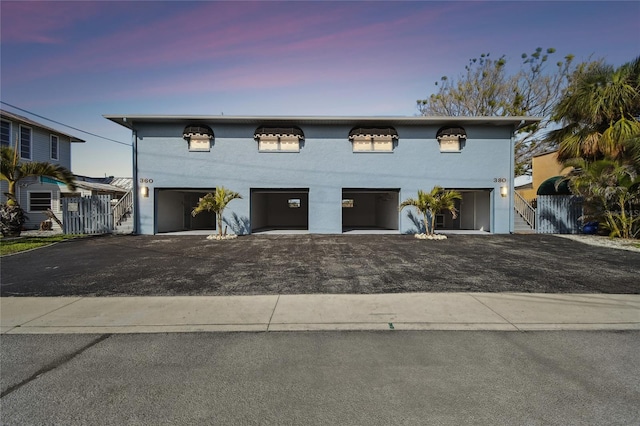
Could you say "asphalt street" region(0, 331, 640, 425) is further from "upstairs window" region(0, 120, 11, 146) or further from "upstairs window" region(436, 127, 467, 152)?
"upstairs window" region(0, 120, 11, 146)

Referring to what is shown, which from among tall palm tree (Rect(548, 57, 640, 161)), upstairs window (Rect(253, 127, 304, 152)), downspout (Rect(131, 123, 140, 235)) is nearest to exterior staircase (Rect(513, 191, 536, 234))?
tall palm tree (Rect(548, 57, 640, 161))

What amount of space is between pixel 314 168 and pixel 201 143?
5.67 metres

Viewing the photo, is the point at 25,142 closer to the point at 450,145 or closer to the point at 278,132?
the point at 278,132

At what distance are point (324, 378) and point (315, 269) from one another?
4.68 m

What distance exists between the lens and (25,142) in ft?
61.8

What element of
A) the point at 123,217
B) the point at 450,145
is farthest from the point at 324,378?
the point at 123,217

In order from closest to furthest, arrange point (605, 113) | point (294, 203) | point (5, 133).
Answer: point (605, 113) → point (5, 133) → point (294, 203)

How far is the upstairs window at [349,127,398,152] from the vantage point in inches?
593

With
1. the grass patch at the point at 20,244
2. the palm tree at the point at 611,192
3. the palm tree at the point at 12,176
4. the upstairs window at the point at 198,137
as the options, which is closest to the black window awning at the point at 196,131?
the upstairs window at the point at 198,137

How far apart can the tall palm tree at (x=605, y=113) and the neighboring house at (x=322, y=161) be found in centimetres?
232

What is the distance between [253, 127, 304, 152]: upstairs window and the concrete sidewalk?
1079 cm

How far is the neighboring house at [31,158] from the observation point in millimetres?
17703

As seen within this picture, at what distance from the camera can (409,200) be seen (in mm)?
14227

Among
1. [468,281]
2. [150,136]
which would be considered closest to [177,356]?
[468,281]
